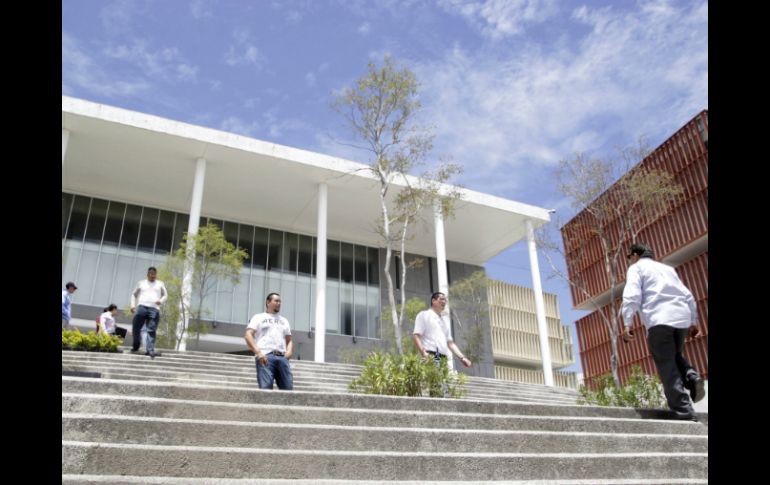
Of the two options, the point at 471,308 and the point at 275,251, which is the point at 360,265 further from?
the point at 471,308

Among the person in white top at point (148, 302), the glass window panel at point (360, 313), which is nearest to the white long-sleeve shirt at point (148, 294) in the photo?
the person in white top at point (148, 302)

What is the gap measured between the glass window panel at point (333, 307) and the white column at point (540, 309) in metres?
7.58

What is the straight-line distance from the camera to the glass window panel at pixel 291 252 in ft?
70.4

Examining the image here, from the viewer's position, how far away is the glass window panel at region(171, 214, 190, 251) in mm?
19950

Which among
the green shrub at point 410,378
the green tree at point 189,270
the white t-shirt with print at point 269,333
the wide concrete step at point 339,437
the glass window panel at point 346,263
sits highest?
the glass window panel at point 346,263

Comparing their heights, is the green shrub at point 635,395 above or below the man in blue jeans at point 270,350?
below

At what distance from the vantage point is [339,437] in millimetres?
3699

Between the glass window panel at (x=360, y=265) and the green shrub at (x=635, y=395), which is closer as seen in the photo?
the green shrub at (x=635, y=395)

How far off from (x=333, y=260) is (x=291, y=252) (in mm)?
1875

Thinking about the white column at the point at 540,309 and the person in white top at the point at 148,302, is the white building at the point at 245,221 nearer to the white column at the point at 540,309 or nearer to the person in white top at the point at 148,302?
the white column at the point at 540,309

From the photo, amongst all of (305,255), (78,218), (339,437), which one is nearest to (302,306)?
(305,255)
